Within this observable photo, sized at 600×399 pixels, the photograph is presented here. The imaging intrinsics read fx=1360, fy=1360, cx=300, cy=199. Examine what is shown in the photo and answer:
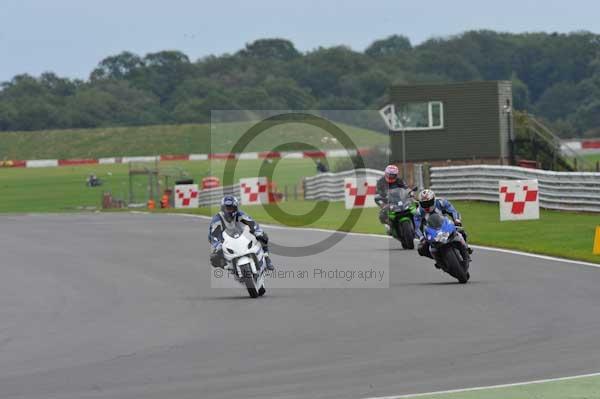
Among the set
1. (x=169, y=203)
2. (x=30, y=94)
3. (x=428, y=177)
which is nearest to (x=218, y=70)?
(x=30, y=94)

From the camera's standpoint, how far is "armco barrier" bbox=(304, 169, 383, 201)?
44.2 m

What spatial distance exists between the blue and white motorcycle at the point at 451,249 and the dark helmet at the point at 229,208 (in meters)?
2.74

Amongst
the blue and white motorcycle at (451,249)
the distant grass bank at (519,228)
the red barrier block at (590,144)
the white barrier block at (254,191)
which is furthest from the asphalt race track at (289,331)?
the red barrier block at (590,144)

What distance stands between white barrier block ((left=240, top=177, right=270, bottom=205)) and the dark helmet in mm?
29761

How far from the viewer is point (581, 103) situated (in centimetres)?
16588

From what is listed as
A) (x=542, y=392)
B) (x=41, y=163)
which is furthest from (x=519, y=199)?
(x=41, y=163)

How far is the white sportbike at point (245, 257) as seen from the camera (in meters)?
17.4

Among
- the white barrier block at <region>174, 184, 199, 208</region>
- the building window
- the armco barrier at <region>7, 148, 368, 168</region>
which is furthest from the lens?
the armco barrier at <region>7, 148, 368, 168</region>

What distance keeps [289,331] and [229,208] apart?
4094 mm

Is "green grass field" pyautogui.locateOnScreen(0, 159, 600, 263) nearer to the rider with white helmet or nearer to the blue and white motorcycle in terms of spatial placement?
the rider with white helmet

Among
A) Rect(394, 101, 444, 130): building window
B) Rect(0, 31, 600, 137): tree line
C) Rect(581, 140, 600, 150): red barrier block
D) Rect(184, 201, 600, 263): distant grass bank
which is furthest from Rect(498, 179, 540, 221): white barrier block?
Rect(0, 31, 600, 137): tree line

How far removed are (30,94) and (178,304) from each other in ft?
518

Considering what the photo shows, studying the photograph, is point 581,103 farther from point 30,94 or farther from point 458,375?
point 458,375

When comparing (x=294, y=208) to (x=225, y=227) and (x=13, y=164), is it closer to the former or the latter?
(x=225, y=227)
